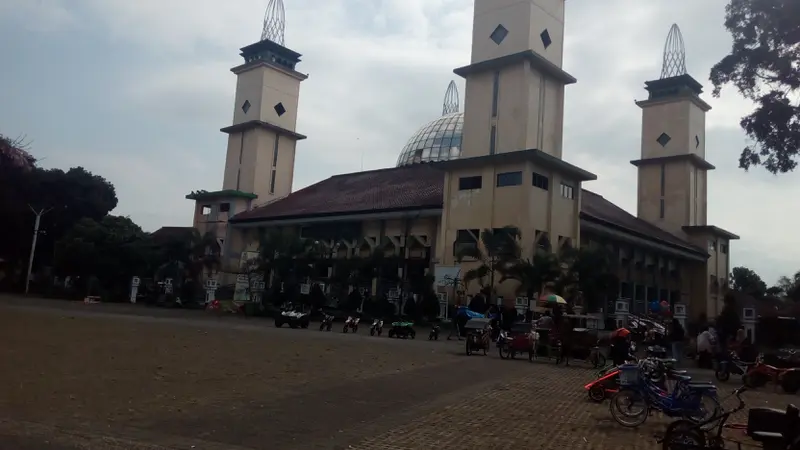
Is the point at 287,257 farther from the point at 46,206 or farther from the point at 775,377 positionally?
the point at 775,377

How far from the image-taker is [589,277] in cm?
2853

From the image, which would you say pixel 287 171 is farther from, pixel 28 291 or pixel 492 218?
pixel 492 218

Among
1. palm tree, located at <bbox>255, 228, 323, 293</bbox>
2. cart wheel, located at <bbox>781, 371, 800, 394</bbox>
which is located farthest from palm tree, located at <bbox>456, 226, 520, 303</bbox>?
cart wheel, located at <bbox>781, 371, 800, 394</bbox>

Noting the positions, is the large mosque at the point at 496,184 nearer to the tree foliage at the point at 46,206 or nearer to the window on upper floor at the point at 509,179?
the window on upper floor at the point at 509,179

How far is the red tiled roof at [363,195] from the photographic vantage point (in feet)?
132

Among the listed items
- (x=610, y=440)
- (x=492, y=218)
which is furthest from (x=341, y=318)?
(x=610, y=440)

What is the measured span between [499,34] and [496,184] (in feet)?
27.1

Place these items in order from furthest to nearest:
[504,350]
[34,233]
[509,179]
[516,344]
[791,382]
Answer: [34,233]
[509,179]
[504,350]
[516,344]
[791,382]

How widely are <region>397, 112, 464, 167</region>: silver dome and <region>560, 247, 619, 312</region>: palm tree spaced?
24634 millimetres

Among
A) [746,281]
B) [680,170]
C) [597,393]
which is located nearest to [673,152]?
[680,170]

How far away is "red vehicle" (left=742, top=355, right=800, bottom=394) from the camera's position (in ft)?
41.2

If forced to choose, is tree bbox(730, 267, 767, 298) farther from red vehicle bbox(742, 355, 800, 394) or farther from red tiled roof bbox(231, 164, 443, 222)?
red vehicle bbox(742, 355, 800, 394)

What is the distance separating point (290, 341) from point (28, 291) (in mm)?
35195

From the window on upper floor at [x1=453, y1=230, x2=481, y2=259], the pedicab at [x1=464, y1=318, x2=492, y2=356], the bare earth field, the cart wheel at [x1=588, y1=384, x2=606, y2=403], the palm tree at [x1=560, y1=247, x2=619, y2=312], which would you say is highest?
the window on upper floor at [x1=453, y1=230, x2=481, y2=259]
